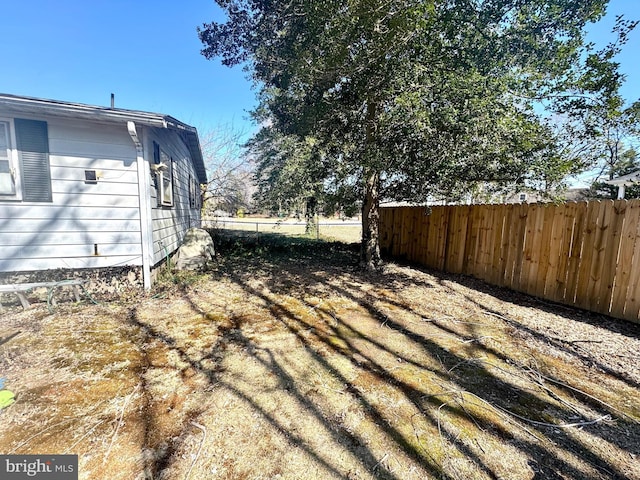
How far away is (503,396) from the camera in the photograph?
7.84 ft

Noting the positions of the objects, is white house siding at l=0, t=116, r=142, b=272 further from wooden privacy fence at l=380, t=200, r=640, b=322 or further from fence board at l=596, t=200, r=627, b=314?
fence board at l=596, t=200, r=627, b=314

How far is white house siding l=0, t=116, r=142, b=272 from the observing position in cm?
433

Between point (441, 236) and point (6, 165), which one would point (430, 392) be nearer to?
point (441, 236)

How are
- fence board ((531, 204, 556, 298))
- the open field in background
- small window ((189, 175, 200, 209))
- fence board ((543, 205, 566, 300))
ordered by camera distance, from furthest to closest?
the open field in background < small window ((189, 175, 200, 209)) < fence board ((531, 204, 556, 298)) < fence board ((543, 205, 566, 300))

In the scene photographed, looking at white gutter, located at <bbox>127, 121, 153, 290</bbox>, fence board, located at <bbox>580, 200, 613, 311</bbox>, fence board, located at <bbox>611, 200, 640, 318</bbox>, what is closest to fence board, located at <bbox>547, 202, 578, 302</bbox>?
fence board, located at <bbox>580, 200, 613, 311</bbox>

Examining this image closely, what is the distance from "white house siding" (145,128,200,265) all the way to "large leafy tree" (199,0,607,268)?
2.74 metres

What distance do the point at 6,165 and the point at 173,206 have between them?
307 centimetres

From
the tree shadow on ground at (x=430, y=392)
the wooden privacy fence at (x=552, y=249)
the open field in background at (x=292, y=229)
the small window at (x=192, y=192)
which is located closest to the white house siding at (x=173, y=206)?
the small window at (x=192, y=192)

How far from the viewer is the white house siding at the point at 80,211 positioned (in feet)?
14.2

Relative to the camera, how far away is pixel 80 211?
180 inches

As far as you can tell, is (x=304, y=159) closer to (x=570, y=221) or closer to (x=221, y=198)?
(x=570, y=221)

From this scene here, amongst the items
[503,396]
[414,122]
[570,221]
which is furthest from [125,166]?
[570,221]

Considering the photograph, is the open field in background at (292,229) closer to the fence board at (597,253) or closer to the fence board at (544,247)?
the fence board at (544,247)

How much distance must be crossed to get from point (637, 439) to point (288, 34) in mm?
6144
